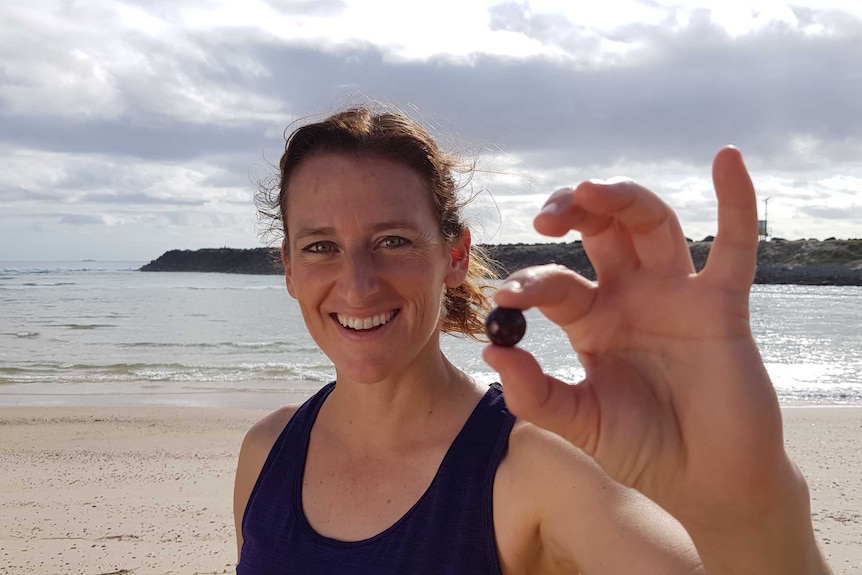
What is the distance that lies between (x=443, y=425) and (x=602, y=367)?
111cm

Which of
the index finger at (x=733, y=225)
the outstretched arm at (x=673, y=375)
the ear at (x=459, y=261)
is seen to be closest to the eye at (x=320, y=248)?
the ear at (x=459, y=261)

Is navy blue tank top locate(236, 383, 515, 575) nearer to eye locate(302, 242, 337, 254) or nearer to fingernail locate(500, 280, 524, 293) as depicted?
eye locate(302, 242, 337, 254)

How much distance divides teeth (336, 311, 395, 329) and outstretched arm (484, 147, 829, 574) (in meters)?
1.01

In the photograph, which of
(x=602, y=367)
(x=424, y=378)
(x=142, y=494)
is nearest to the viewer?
(x=602, y=367)

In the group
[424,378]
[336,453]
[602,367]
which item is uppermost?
[602,367]

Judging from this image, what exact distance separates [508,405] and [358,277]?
3.56 ft

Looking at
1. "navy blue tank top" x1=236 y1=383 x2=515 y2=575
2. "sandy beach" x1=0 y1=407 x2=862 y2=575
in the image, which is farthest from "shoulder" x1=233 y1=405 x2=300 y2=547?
"sandy beach" x1=0 y1=407 x2=862 y2=575

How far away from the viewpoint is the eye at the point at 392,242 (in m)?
2.34

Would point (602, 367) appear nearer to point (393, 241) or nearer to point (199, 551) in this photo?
point (393, 241)

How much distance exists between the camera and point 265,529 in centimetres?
235

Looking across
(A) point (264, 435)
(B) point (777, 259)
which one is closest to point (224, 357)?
(A) point (264, 435)

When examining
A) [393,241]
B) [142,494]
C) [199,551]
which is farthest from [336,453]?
[142,494]

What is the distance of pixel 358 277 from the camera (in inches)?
90.4

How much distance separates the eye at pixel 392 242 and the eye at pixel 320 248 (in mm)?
154
